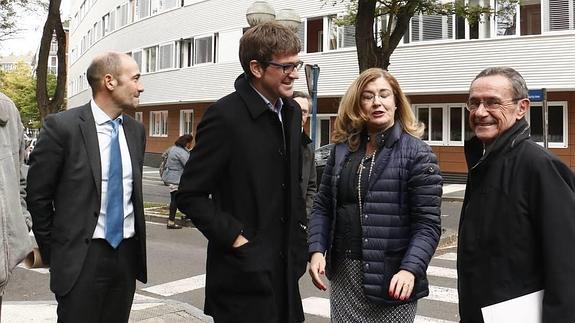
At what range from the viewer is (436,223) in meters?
2.79

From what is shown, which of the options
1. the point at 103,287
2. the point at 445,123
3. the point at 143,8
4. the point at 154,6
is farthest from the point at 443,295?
the point at 143,8

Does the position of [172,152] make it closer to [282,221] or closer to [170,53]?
[282,221]

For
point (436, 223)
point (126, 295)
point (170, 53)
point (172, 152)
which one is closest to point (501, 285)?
point (436, 223)

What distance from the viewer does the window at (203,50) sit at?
29.8 m

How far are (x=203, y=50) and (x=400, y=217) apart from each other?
2864cm

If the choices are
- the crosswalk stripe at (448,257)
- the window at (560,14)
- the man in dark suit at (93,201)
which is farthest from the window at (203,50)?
the man in dark suit at (93,201)

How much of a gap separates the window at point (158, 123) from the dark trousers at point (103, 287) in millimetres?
31826

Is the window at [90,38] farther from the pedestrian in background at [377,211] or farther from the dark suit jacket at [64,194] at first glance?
the pedestrian in background at [377,211]

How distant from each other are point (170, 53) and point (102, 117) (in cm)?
3014

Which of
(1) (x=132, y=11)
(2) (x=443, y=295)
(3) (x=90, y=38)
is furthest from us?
(3) (x=90, y=38)

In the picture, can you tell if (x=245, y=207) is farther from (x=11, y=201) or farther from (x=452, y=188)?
(x=452, y=188)

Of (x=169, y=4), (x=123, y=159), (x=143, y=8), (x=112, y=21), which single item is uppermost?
(x=112, y=21)

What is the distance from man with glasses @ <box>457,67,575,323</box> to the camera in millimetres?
2158

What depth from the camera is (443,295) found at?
6672mm
